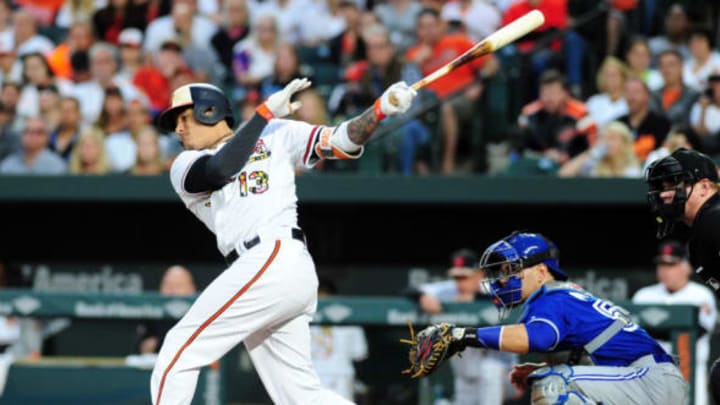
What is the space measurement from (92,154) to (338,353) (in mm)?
3321

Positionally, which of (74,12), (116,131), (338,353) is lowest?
(338,353)

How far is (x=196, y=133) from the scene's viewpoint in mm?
5570

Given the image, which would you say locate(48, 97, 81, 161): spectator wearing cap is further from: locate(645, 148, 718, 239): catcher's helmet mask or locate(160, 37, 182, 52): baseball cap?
locate(645, 148, 718, 239): catcher's helmet mask

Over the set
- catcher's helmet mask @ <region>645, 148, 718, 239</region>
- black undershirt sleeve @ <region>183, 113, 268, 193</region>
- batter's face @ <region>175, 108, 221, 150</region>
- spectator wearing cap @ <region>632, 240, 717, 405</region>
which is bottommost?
spectator wearing cap @ <region>632, 240, 717, 405</region>

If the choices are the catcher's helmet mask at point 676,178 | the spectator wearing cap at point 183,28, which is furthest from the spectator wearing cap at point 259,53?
the catcher's helmet mask at point 676,178

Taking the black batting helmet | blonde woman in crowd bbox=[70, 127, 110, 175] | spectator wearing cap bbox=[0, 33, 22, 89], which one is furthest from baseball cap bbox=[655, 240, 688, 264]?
spectator wearing cap bbox=[0, 33, 22, 89]

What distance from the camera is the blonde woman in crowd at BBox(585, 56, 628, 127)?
9.69 m

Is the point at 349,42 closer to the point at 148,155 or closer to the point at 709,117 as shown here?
the point at 148,155

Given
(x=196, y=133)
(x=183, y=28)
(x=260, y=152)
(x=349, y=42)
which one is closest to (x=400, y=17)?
(x=349, y=42)

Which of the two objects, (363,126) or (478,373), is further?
(478,373)

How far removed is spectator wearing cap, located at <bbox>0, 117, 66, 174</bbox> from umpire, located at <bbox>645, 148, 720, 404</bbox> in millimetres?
6182

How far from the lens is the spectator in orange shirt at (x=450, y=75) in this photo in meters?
9.84

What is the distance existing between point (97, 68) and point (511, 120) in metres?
3.59

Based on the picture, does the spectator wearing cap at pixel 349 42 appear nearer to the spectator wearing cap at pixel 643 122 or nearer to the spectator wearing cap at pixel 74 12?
the spectator wearing cap at pixel 643 122
